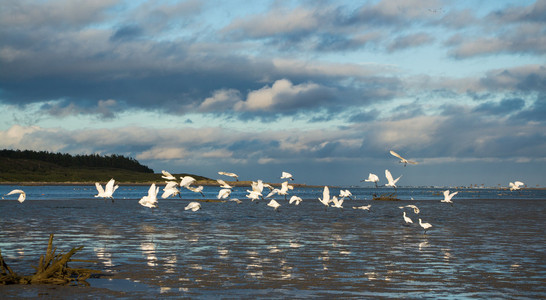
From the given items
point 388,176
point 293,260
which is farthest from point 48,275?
point 388,176

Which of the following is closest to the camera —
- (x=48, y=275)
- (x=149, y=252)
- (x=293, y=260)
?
(x=48, y=275)

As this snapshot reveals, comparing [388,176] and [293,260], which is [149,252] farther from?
[388,176]

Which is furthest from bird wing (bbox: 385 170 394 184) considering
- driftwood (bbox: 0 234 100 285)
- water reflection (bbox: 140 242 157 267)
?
driftwood (bbox: 0 234 100 285)

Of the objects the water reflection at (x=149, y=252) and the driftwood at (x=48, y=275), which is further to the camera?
the water reflection at (x=149, y=252)

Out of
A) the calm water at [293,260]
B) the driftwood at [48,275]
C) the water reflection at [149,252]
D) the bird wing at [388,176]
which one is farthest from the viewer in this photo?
the bird wing at [388,176]

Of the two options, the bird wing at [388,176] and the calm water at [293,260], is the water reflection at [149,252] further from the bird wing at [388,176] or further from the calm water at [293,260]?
the bird wing at [388,176]

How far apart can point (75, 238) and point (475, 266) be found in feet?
53.5

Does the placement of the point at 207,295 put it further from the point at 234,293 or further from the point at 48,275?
the point at 48,275

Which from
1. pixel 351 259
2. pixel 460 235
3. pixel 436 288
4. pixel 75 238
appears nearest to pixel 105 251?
pixel 75 238

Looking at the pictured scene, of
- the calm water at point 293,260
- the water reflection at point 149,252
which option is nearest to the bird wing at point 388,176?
the calm water at point 293,260

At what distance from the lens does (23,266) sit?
1770 cm

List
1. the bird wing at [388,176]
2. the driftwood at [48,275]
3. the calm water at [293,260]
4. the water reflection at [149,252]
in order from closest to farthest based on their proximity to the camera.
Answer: the calm water at [293,260] < the driftwood at [48,275] < the water reflection at [149,252] < the bird wing at [388,176]

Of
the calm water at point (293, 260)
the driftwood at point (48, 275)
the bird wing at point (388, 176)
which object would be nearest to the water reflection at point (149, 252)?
the calm water at point (293, 260)

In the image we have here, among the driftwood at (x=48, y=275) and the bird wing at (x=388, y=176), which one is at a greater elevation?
the bird wing at (x=388, y=176)
